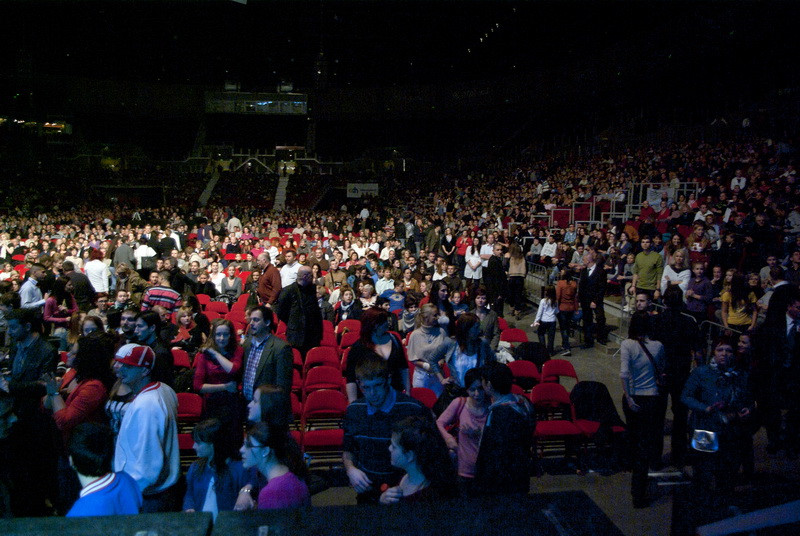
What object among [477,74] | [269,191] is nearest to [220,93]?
[269,191]

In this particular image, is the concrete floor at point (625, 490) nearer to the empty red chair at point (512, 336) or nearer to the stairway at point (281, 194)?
the empty red chair at point (512, 336)

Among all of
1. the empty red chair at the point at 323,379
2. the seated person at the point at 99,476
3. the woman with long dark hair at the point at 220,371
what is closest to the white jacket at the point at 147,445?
the seated person at the point at 99,476

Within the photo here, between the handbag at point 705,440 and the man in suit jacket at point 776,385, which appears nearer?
the handbag at point 705,440

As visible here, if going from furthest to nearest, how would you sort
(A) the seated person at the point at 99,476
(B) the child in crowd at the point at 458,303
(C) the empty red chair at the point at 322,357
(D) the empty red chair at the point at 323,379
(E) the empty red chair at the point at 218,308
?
(E) the empty red chair at the point at 218,308 < (B) the child in crowd at the point at 458,303 < (C) the empty red chair at the point at 322,357 < (D) the empty red chair at the point at 323,379 < (A) the seated person at the point at 99,476

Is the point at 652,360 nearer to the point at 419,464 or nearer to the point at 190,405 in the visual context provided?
the point at 419,464

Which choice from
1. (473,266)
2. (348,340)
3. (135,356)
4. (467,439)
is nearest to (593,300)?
(473,266)

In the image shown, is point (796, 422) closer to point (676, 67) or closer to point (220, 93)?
point (676, 67)

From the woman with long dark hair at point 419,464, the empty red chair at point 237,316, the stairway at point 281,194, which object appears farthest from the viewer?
the stairway at point 281,194

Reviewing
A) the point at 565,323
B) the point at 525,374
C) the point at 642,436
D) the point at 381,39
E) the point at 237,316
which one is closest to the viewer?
the point at 642,436

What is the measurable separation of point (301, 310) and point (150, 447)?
2.83 meters

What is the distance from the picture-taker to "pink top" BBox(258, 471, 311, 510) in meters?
2.24

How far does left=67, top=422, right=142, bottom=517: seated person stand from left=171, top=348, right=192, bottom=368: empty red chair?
12.7 ft

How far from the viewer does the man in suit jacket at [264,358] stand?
12.8 feet

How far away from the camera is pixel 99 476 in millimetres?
2244
